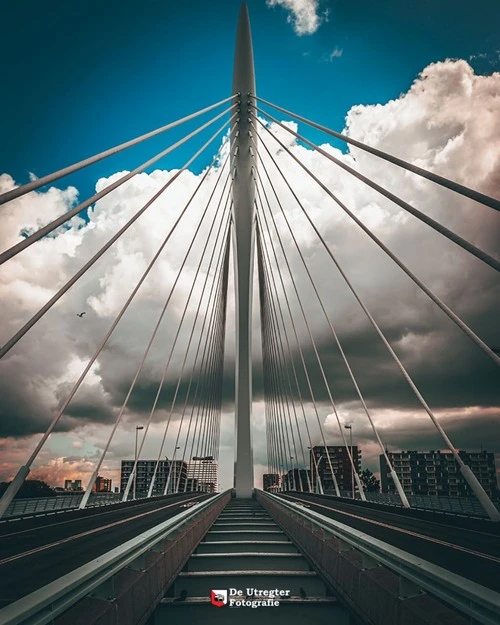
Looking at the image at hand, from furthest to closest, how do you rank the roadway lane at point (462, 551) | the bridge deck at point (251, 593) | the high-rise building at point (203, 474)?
the high-rise building at point (203, 474) < the roadway lane at point (462, 551) < the bridge deck at point (251, 593)

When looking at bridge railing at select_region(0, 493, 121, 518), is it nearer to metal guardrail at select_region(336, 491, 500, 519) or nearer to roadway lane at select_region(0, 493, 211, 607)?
roadway lane at select_region(0, 493, 211, 607)

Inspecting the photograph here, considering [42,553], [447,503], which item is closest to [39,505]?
[42,553]

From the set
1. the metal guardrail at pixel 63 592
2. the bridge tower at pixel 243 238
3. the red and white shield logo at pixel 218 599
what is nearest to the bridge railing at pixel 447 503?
the bridge tower at pixel 243 238

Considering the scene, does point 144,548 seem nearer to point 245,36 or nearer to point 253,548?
point 253,548

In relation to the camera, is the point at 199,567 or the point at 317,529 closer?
the point at 199,567

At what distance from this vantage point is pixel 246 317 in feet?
99.3

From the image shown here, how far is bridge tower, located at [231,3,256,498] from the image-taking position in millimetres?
27031

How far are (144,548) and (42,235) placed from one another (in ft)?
17.9

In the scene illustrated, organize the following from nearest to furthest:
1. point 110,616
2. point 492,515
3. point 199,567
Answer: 1. point 110,616
2. point 199,567
3. point 492,515

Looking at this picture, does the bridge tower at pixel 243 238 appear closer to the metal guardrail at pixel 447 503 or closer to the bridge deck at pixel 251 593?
the metal guardrail at pixel 447 503

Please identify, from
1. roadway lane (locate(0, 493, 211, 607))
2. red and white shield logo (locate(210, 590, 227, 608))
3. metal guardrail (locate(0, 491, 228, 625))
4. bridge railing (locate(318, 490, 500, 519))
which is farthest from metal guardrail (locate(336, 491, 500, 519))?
metal guardrail (locate(0, 491, 228, 625))

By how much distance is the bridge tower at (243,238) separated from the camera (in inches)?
1064

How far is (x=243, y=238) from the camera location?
2917cm

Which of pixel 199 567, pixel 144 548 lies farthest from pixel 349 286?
pixel 144 548
